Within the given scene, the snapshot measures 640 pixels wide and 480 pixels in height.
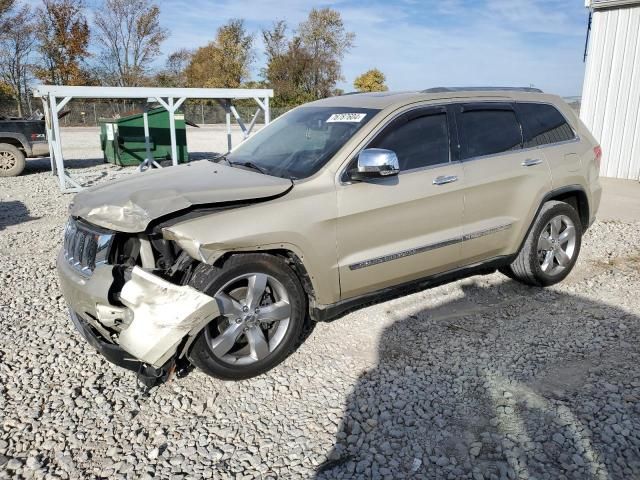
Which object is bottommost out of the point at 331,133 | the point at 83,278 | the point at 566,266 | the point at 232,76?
the point at 566,266

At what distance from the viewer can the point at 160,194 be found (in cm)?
319

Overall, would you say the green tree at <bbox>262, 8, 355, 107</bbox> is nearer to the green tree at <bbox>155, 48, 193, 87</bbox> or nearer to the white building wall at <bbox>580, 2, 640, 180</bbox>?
the green tree at <bbox>155, 48, 193, 87</bbox>

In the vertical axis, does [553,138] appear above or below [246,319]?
above

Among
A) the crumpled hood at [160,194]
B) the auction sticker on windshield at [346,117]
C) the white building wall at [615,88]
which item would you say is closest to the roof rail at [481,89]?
the auction sticker on windshield at [346,117]

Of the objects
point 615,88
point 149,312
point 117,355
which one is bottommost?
point 117,355

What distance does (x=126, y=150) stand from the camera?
14.8m

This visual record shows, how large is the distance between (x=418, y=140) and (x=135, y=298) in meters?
2.40

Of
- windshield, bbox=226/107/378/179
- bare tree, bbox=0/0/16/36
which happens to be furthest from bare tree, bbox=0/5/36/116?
windshield, bbox=226/107/378/179

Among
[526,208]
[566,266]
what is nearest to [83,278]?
[526,208]

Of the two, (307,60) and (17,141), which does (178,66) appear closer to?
(307,60)

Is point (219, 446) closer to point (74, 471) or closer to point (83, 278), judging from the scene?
point (74, 471)

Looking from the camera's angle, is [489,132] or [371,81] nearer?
[489,132]

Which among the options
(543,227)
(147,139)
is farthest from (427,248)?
(147,139)

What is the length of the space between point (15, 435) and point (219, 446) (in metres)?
1.17
